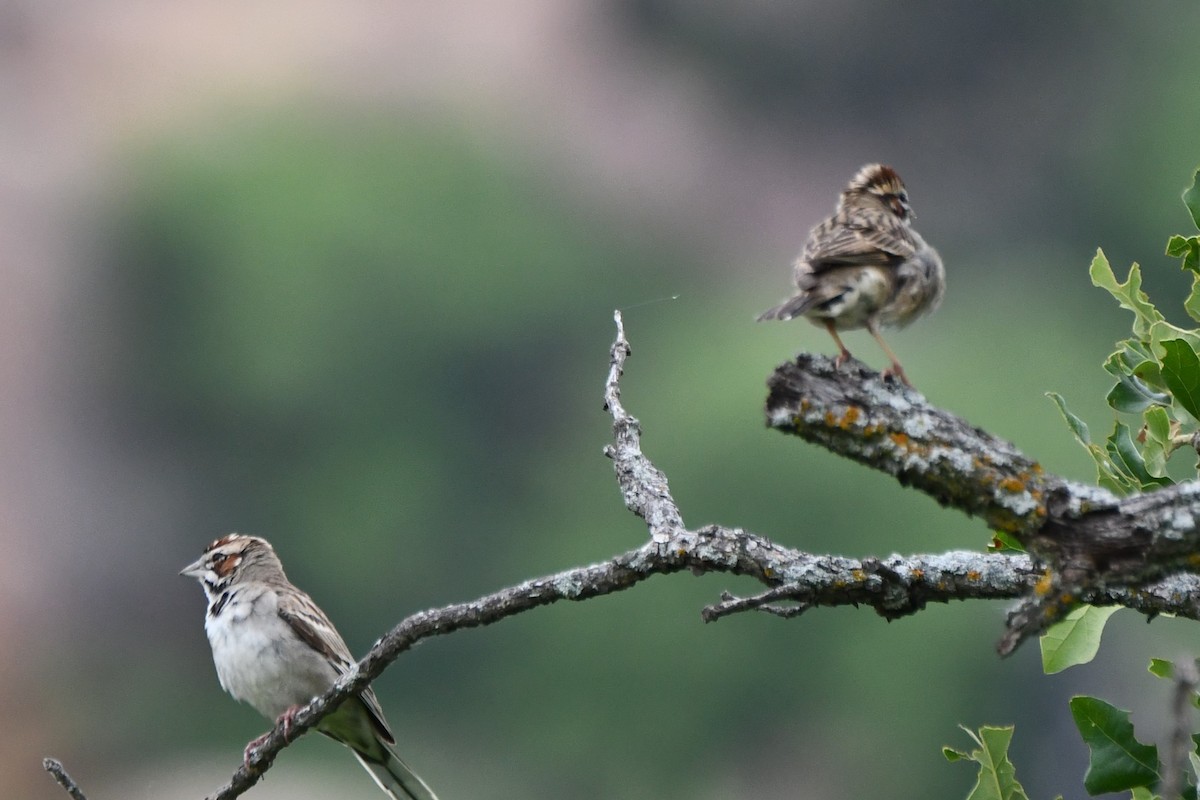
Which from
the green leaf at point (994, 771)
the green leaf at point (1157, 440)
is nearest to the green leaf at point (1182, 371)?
the green leaf at point (1157, 440)

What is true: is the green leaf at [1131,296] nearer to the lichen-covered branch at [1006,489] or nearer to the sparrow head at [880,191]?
the lichen-covered branch at [1006,489]

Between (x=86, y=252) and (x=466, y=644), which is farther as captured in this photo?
(x=86, y=252)

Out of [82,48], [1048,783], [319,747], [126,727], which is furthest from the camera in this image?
[82,48]

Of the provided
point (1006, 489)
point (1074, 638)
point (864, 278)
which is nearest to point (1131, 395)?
point (1074, 638)

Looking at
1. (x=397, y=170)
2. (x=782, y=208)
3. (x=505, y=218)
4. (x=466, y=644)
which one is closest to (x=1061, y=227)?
(x=782, y=208)

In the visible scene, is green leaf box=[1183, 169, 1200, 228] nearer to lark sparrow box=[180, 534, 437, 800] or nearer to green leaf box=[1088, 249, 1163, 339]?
green leaf box=[1088, 249, 1163, 339]

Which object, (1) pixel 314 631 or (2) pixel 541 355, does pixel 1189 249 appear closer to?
(1) pixel 314 631

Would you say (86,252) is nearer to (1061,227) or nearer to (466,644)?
(466,644)

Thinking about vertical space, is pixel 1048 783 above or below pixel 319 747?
below

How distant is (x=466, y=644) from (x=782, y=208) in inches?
657

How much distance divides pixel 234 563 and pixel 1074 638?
173 inches

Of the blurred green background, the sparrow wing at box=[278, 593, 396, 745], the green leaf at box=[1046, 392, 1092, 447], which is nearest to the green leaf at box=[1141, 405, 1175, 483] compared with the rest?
the green leaf at box=[1046, 392, 1092, 447]

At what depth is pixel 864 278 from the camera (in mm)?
4863

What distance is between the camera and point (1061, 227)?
54.6 meters
